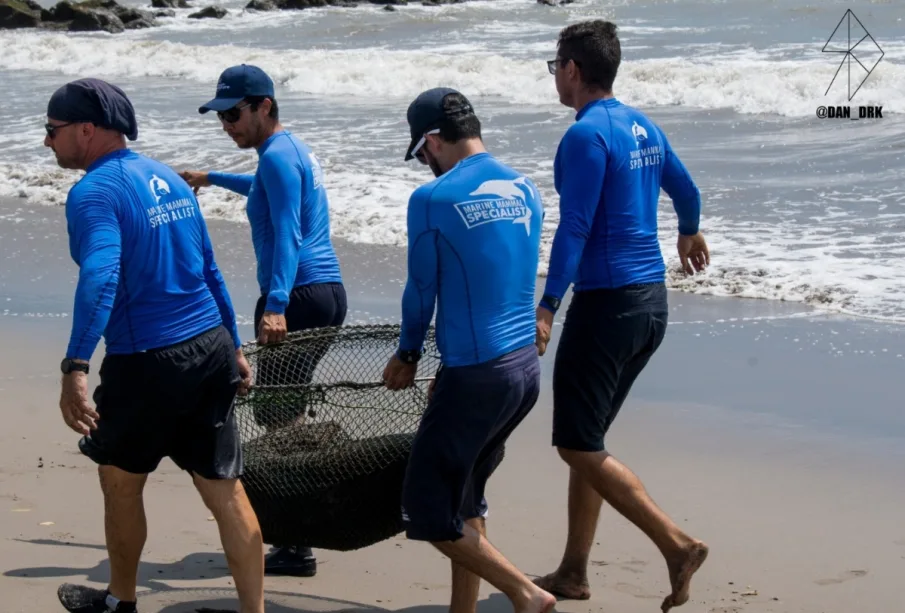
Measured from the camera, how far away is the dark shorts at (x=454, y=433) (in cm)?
388

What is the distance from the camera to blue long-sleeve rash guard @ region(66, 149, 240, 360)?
3740mm

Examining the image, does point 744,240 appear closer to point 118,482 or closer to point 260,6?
point 118,482

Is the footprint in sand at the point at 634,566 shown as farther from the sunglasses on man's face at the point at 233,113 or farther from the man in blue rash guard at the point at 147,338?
the sunglasses on man's face at the point at 233,113

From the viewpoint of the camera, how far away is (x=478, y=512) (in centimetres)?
418

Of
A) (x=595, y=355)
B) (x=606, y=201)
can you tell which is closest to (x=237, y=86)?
(x=606, y=201)

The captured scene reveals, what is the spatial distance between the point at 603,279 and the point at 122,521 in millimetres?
1796

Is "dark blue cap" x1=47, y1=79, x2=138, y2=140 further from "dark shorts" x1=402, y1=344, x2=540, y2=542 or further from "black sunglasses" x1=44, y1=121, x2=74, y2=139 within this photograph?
"dark shorts" x1=402, y1=344, x2=540, y2=542

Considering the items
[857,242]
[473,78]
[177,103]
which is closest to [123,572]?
[857,242]

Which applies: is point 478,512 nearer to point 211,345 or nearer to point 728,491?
point 211,345

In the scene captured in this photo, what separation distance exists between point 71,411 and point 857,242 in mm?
8393

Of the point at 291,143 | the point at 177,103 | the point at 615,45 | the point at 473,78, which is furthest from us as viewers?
the point at 473,78

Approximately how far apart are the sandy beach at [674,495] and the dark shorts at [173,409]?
0.77m

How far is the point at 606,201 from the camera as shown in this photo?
14.9ft

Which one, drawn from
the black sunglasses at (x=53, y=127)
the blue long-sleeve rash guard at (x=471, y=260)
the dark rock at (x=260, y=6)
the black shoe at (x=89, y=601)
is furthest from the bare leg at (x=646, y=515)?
the dark rock at (x=260, y=6)
